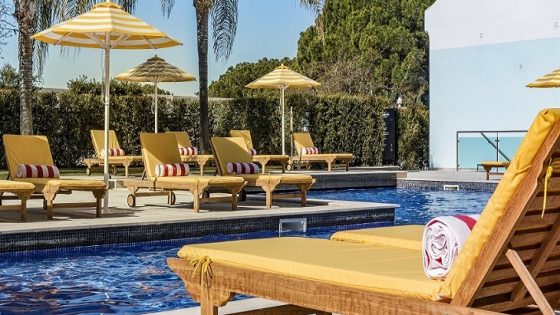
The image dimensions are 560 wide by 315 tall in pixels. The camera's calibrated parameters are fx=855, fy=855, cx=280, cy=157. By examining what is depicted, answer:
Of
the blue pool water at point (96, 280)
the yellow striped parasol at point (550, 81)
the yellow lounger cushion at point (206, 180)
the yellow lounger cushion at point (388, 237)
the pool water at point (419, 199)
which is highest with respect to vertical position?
the yellow striped parasol at point (550, 81)

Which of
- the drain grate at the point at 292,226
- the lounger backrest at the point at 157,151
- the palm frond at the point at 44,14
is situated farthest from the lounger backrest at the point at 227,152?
the palm frond at the point at 44,14

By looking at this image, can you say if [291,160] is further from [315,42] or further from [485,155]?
[315,42]

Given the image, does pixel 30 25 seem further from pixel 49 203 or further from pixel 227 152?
pixel 49 203

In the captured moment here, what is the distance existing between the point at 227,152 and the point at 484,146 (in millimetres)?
12767

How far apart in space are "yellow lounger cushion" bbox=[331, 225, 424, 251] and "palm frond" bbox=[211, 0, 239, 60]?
50.3ft

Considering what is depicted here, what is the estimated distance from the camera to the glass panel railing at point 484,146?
22219 millimetres

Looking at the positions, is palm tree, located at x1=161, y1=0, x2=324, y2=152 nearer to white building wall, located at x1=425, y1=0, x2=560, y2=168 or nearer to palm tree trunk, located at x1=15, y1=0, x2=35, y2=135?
palm tree trunk, located at x1=15, y1=0, x2=35, y2=135

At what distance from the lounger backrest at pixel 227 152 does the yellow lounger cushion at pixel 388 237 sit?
7359 mm

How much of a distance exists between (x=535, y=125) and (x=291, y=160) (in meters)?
17.7

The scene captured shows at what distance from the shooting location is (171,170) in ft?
36.6

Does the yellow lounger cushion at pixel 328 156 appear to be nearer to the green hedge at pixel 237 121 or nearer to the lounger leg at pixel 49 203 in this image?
the green hedge at pixel 237 121

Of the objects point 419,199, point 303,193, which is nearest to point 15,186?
point 303,193

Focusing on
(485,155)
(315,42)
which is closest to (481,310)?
(485,155)

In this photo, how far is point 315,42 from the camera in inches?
2026
